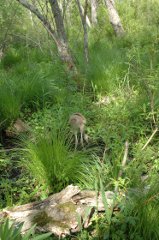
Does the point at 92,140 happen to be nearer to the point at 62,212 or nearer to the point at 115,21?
the point at 62,212

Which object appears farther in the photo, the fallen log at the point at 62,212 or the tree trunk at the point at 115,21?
the tree trunk at the point at 115,21

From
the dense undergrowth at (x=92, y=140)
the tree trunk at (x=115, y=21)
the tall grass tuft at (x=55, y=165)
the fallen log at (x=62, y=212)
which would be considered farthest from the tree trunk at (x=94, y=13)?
the fallen log at (x=62, y=212)

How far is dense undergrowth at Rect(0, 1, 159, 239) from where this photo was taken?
2.47 m

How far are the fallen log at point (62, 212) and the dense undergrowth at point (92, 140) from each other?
0.33 ft

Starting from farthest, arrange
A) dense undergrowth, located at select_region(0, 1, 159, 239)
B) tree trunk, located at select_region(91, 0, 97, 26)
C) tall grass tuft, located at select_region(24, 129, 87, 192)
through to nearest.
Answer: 1. tree trunk, located at select_region(91, 0, 97, 26)
2. tall grass tuft, located at select_region(24, 129, 87, 192)
3. dense undergrowth, located at select_region(0, 1, 159, 239)

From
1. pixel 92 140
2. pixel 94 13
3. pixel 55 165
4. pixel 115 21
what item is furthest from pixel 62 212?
pixel 94 13

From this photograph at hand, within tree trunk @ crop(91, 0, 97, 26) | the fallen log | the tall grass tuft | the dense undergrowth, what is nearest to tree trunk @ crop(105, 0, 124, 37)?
tree trunk @ crop(91, 0, 97, 26)

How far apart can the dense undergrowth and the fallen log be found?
0.10 metres

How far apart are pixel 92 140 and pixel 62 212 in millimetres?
1555

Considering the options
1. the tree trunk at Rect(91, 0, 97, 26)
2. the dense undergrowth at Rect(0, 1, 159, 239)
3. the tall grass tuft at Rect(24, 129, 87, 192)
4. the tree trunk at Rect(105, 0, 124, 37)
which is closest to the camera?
the dense undergrowth at Rect(0, 1, 159, 239)

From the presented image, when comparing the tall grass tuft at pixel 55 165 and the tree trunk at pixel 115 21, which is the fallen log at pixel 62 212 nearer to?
the tall grass tuft at pixel 55 165

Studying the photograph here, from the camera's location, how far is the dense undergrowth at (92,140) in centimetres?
247

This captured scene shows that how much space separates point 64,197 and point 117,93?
2706 millimetres

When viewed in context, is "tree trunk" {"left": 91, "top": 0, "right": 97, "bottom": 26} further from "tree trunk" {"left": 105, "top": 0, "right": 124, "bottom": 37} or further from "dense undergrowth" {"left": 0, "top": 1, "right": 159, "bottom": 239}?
"dense undergrowth" {"left": 0, "top": 1, "right": 159, "bottom": 239}
